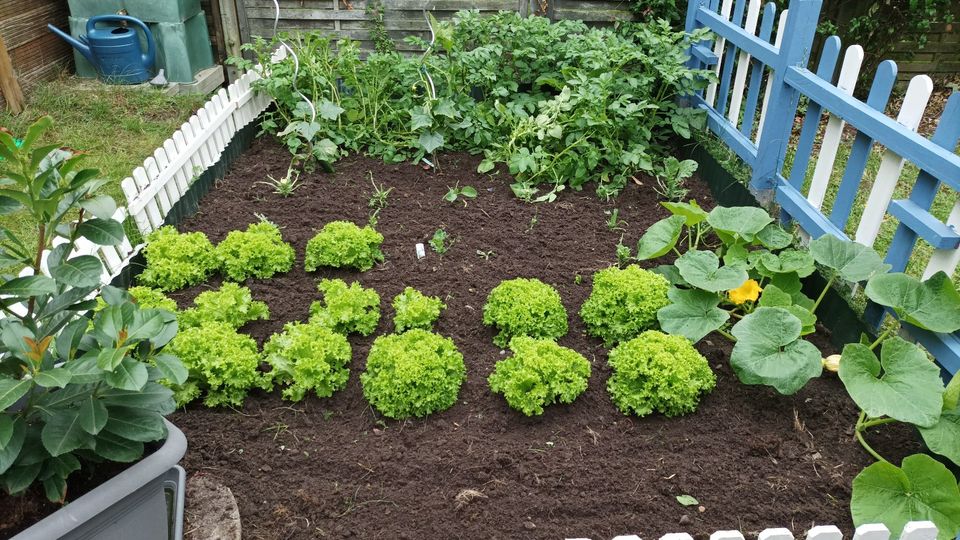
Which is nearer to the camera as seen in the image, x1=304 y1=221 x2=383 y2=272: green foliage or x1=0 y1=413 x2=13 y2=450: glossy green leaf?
x1=0 y1=413 x2=13 y2=450: glossy green leaf

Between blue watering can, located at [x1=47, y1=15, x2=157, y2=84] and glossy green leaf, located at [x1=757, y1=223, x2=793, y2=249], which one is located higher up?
blue watering can, located at [x1=47, y1=15, x2=157, y2=84]

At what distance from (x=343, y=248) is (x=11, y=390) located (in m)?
2.06

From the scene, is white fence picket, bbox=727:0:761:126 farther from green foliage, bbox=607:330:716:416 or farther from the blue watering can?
the blue watering can

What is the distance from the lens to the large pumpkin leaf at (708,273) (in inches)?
125

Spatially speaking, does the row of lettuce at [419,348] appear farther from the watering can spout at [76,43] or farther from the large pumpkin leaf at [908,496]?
the watering can spout at [76,43]

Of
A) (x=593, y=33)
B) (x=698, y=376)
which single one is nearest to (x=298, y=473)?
(x=698, y=376)

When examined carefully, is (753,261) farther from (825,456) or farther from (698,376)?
(825,456)

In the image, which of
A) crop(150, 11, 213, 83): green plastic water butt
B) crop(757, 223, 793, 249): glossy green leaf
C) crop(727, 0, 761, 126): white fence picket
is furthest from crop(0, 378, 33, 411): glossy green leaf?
crop(150, 11, 213, 83): green plastic water butt

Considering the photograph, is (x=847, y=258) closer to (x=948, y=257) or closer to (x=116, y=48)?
(x=948, y=257)

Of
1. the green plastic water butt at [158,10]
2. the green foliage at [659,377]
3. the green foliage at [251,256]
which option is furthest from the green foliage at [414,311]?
the green plastic water butt at [158,10]

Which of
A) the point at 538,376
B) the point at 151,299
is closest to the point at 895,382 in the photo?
the point at 538,376

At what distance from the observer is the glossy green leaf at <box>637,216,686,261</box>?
3.54 meters

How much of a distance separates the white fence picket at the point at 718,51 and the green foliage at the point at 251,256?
3.09 m

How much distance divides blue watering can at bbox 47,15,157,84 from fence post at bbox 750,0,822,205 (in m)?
5.07
